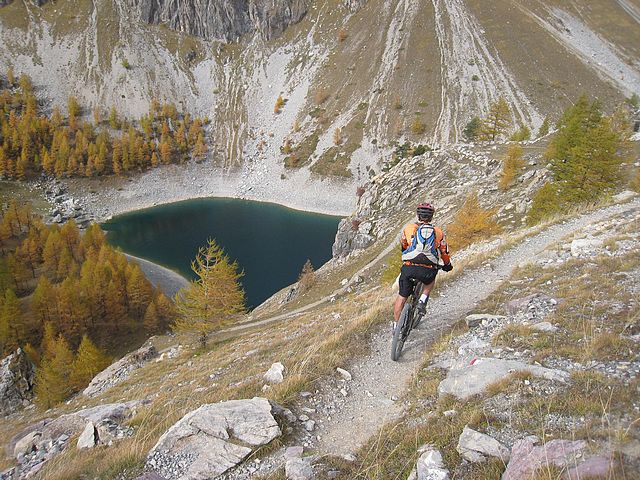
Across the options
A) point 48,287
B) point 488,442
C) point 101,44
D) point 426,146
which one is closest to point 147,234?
point 48,287

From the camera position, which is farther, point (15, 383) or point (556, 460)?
point (15, 383)

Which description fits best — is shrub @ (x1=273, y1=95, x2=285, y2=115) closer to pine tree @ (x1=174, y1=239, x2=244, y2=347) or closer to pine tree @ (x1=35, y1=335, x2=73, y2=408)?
pine tree @ (x1=174, y1=239, x2=244, y2=347)

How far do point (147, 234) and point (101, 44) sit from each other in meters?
100

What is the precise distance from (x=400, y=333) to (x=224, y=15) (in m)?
188

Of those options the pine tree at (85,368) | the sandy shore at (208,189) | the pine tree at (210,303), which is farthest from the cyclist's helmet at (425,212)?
the sandy shore at (208,189)

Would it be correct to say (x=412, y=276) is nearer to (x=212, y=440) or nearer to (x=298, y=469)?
(x=298, y=469)

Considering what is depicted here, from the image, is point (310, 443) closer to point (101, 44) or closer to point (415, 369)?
point (415, 369)

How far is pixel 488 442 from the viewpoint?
559cm

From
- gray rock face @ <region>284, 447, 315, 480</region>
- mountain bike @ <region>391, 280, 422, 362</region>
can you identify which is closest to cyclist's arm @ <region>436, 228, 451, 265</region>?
mountain bike @ <region>391, 280, 422, 362</region>

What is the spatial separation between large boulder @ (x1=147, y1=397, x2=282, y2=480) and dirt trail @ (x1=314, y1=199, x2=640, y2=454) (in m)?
1.16

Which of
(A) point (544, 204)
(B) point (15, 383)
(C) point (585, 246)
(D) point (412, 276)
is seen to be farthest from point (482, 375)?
(B) point (15, 383)

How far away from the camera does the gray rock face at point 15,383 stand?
4312 cm

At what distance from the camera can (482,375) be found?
303 inches

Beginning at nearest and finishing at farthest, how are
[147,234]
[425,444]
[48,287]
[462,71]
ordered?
[425,444] < [48,287] < [147,234] < [462,71]
